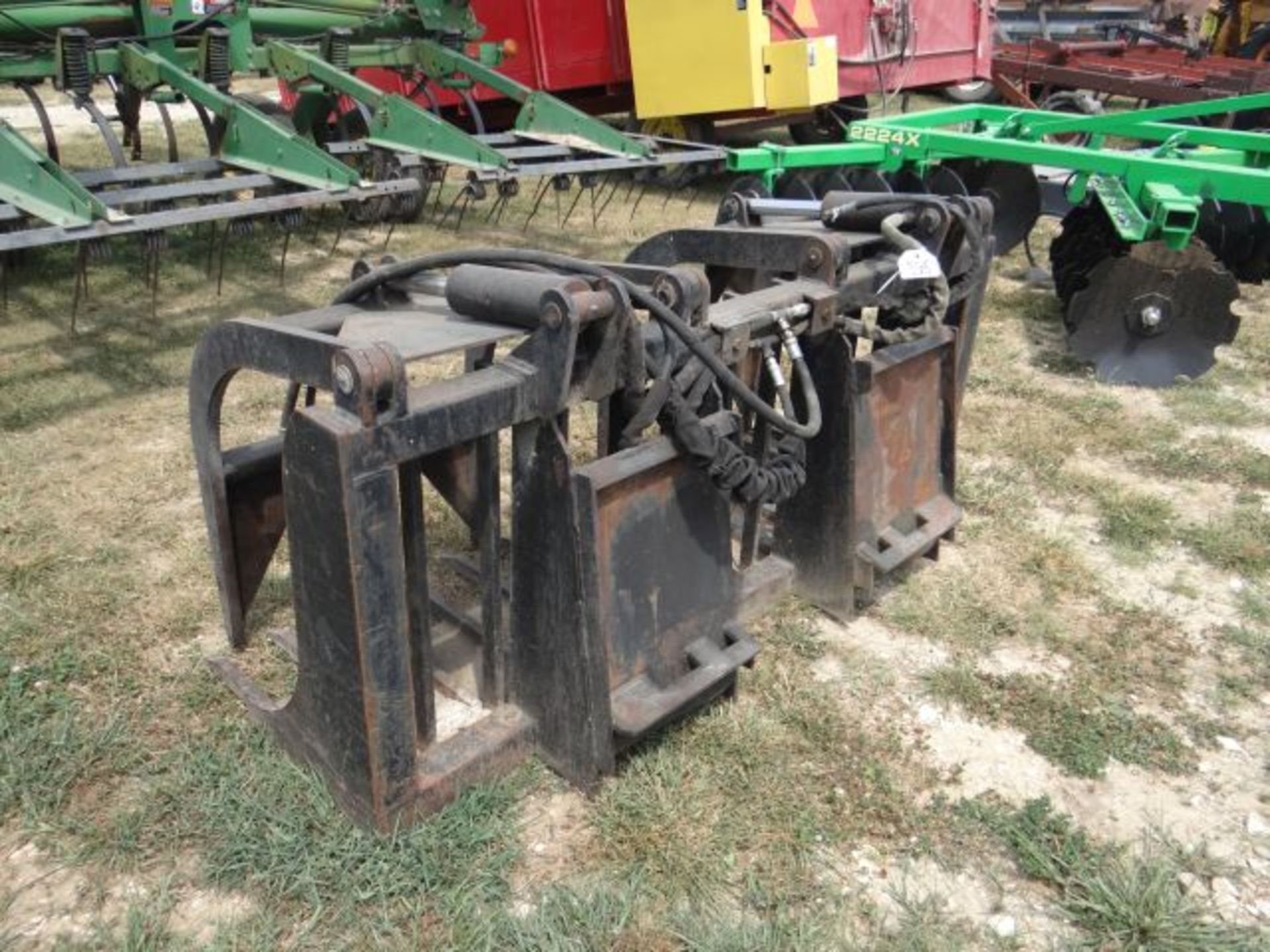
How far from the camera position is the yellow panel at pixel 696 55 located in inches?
252

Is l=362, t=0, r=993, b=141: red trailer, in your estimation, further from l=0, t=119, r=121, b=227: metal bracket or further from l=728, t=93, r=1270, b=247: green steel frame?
l=0, t=119, r=121, b=227: metal bracket

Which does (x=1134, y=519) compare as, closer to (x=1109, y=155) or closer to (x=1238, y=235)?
(x=1109, y=155)

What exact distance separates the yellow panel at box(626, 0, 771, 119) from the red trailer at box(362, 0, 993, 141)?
0.25 meters

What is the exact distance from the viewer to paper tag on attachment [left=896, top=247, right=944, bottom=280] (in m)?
2.38

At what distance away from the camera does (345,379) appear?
1.55 m

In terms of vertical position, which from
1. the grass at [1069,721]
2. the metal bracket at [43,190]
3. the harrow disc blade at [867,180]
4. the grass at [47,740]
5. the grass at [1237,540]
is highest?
the metal bracket at [43,190]

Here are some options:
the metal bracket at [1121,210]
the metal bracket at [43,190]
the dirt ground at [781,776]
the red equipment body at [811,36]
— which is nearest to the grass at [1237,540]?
the dirt ground at [781,776]

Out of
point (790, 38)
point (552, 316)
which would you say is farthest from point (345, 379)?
point (790, 38)

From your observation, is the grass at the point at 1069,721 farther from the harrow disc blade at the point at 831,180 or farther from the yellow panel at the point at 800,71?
the yellow panel at the point at 800,71

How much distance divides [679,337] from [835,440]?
75cm

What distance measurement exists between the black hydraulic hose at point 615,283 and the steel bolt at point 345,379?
448 mm

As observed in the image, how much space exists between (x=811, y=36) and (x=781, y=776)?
604cm

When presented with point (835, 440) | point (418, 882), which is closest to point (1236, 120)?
point (835, 440)

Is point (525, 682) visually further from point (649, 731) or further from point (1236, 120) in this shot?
point (1236, 120)
